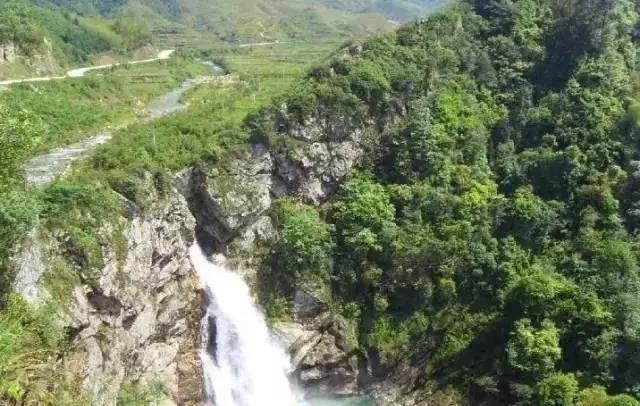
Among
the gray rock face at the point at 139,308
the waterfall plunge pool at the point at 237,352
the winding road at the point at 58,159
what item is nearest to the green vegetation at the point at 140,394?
the gray rock face at the point at 139,308

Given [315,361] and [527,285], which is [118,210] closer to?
[315,361]

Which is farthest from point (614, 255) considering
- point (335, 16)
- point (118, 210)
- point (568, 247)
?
point (335, 16)

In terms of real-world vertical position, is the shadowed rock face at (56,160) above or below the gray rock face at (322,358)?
above

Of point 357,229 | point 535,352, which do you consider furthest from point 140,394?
point 535,352

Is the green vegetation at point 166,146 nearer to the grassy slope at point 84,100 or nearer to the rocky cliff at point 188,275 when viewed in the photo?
the rocky cliff at point 188,275

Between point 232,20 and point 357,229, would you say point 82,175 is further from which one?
point 232,20

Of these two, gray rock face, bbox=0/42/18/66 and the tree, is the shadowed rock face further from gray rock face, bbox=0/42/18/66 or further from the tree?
the tree
